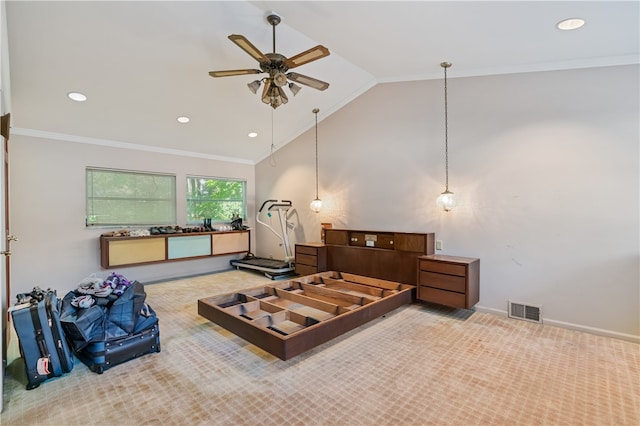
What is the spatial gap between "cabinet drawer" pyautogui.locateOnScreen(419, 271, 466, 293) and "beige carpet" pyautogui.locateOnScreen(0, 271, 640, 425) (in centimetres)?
54

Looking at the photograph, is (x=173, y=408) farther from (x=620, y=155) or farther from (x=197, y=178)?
(x=197, y=178)

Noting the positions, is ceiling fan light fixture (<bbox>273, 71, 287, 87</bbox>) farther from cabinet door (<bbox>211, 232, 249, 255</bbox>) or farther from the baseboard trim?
cabinet door (<bbox>211, 232, 249, 255</bbox>)

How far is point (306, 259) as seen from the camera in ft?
18.4

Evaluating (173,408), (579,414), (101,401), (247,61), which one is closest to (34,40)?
(247,61)

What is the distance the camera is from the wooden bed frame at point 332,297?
278 centimetres

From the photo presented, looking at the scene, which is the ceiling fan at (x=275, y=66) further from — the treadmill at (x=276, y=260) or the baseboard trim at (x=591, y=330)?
the baseboard trim at (x=591, y=330)

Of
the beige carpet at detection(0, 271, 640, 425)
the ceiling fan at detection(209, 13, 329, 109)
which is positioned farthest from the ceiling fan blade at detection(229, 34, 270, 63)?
the beige carpet at detection(0, 271, 640, 425)

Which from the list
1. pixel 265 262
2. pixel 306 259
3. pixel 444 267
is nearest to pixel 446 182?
pixel 444 267

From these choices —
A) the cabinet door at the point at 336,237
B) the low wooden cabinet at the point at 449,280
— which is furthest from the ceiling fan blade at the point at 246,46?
the cabinet door at the point at 336,237

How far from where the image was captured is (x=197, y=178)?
6711 mm

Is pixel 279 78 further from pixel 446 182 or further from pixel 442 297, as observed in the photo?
pixel 442 297

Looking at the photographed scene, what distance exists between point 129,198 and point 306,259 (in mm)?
3651

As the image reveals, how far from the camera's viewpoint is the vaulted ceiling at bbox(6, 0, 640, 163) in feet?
9.09

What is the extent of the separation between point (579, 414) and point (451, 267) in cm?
192
